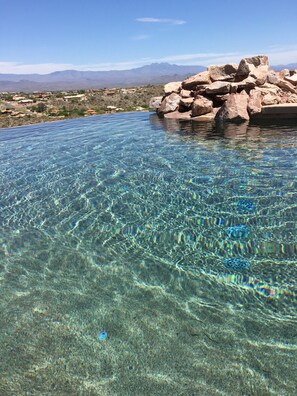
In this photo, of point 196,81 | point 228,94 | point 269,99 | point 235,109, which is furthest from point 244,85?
point 196,81

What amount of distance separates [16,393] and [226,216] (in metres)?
5.23

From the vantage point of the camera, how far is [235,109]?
60.2 ft

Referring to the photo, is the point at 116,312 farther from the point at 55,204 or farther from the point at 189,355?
the point at 55,204

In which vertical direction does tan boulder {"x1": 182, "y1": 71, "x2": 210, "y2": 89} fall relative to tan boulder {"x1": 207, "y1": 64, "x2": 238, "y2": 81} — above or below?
below

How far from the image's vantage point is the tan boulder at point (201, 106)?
20.0 meters

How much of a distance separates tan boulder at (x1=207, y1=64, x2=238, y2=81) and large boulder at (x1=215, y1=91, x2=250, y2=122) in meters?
3.28

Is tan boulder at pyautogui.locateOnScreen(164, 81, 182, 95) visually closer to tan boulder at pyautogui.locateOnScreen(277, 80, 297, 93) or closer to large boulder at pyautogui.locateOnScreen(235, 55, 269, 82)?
large boulder at pyautogui.locateOnScreen(235, 55, 269, 82)

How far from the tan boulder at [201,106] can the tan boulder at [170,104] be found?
3.05 m

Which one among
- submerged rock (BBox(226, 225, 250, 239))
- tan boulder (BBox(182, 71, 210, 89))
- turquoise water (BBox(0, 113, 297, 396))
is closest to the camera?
turquoise water (BBox(0, 113, 297, 396))

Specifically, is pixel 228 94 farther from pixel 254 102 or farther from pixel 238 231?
pixel 238 231

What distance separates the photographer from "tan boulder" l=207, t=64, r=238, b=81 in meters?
21.9

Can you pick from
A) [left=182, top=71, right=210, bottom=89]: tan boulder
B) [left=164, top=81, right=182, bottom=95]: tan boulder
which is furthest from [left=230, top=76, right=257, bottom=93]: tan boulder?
[left=164, top=81, right=182, bottom=95]: tan boulder

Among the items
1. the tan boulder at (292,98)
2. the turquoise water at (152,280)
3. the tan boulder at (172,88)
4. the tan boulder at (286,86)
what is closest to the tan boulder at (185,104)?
the tan boulder at (172,88)

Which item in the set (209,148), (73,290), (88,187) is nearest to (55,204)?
(88,187)
